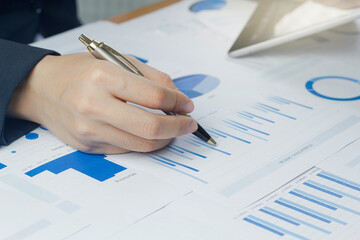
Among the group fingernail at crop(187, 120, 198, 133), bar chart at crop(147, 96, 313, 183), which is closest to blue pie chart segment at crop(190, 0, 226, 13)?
bar chart at crop(147, 96, 313, 183)

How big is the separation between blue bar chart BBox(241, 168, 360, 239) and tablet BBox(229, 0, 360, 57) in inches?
11.7

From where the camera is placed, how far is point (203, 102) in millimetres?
640

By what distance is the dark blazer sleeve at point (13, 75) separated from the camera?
56cm

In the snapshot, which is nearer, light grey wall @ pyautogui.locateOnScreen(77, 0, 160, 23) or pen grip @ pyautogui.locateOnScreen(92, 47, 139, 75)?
pen grip @ pyautogui.locateOnScreen(92, 47, 139, 75)

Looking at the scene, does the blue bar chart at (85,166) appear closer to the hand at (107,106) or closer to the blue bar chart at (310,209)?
the hand at (107,106)

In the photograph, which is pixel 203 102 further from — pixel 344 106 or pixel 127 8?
pixel 127 8

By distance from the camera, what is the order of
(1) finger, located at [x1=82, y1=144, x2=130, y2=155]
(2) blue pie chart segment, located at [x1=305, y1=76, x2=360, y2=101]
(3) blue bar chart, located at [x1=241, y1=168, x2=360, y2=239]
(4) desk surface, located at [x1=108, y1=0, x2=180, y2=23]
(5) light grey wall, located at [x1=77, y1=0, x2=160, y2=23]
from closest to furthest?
(3) blue bar chart, located at [x1=241, y1=168, x2=360, y2=239]
(1) finger, located at [x1=82, y1=144, x2=130, y2=155]
(2) blue pie chart segment, located at [x1=305, y1=76, x2=360, y2=101]
(4) desk surface, located at [x1=108, y1=0, x2=180, y2=23]
(5) light grey wall, located at [x1=77, y1=0, x2=160, y2=23]

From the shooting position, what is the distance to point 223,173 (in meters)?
0.50

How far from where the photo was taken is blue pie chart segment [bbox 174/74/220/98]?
66cm

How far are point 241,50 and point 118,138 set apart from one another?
0.30 metres

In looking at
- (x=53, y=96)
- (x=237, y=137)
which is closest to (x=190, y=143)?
(x=237, y=137)

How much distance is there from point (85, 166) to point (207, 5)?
53 cm

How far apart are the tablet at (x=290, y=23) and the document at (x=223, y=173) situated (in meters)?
0.04

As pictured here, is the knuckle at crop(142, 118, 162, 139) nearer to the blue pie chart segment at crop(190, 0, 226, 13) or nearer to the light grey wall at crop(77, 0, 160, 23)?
the blue pie chart segment at crop(190, 0, 226, 13)
